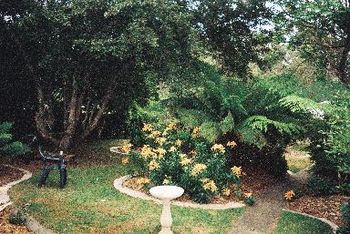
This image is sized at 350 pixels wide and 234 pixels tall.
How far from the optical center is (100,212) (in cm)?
739

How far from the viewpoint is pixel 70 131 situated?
11.9 meters

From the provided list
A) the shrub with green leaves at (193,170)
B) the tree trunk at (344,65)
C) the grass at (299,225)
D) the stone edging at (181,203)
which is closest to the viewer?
the grass at (299,225)

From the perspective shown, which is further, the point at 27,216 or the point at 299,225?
the point at 299,225

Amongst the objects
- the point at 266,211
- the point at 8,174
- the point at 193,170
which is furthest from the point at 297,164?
the point at 8,174

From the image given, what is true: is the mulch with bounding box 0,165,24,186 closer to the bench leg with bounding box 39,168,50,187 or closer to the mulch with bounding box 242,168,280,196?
the bench leg with bounding box 39,168,50,187

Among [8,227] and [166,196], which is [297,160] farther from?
[8,227]

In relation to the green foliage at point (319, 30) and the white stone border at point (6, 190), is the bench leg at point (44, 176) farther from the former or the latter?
the green foliage at point (319, 30)

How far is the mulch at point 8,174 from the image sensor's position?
31.9 feet

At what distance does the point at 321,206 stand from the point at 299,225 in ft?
4.65

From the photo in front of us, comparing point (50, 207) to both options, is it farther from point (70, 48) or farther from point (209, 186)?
point (70, 48)

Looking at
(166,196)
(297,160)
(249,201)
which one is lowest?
(297,160)

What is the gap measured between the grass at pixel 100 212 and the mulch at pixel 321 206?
1523 mm

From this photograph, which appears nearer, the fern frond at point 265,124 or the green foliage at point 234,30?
the fern frond at point 265,124

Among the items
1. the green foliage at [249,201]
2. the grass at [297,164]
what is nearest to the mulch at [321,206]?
the green foliage at [249,201]
